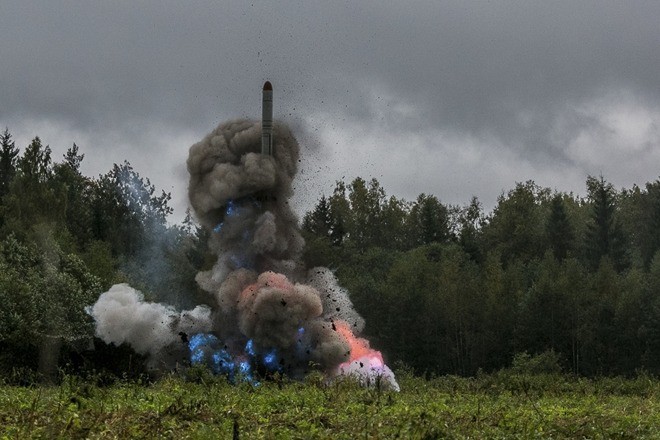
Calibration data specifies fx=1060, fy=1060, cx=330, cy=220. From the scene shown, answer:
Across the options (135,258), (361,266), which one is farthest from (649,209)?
(135,258)

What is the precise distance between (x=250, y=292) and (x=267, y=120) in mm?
8307

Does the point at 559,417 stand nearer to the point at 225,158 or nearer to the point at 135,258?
the point at 225,158

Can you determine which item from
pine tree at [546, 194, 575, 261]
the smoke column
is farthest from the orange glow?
pine tree at [546, 194, 575, 261]

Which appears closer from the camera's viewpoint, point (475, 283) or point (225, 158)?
point (225, 158)

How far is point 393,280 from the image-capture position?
86938 mm

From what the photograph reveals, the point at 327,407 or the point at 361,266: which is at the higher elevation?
the point at 361,266

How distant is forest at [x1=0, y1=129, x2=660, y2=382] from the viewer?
182ft

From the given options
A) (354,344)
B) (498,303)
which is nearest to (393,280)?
(498,303)

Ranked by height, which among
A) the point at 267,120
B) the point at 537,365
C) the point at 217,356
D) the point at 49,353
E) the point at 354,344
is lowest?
the point at 217,356

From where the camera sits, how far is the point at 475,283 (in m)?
84.6

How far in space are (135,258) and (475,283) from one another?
3025cm

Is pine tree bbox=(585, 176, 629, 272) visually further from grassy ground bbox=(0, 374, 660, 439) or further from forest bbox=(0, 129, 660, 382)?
grassy ground bbox=(0, 374, 660, 439)

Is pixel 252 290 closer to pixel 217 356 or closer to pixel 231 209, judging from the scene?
pixel 217 356

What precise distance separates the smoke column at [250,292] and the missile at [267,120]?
540mm
